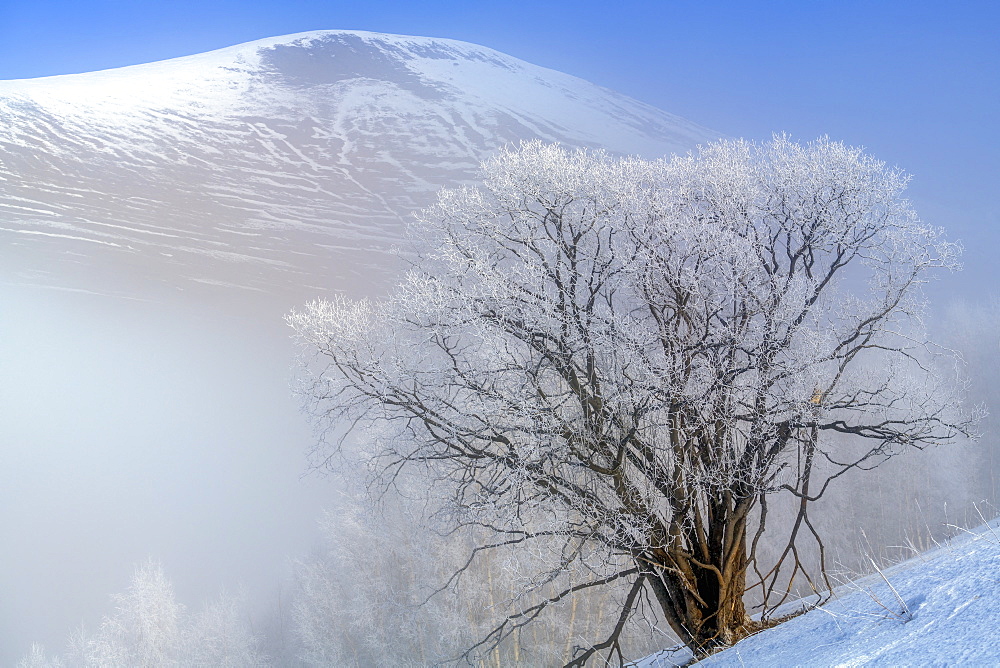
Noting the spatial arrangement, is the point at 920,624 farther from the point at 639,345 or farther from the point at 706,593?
the point at 706,593

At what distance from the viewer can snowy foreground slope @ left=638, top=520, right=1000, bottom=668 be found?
1.62 metres

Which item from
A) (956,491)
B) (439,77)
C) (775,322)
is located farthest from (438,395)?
(439,77)

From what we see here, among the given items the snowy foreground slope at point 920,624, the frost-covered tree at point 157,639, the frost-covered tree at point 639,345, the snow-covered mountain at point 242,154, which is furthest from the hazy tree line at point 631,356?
the snow-covered mountain at point 242,154

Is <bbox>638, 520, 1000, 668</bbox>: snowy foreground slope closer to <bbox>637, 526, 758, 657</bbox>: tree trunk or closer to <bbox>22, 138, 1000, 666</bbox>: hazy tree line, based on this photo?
<bbox>22, 138, 1000, 666</bbox>: hazy tree line

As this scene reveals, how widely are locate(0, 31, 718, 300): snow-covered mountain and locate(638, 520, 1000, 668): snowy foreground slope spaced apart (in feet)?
196

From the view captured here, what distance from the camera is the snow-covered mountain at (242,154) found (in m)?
71.8

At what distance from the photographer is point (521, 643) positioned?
1309 cm

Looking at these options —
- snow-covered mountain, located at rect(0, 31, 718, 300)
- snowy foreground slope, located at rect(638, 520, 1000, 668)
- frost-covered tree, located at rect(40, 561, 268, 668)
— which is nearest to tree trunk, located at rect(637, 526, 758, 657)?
snowy foreground slope, located at rect(638, 520, 1000, 668)

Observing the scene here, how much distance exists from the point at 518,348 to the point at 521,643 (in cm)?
1013

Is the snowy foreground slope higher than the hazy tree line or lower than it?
lower

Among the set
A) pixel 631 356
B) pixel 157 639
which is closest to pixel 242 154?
pixel 157 639

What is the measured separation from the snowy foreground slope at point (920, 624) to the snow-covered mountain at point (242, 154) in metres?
59.6

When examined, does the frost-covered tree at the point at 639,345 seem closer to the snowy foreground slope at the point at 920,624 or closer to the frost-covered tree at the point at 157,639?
the snowy foreground slope at the point at 920,624

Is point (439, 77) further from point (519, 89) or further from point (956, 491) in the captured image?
point (956, 491)
